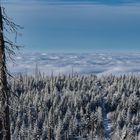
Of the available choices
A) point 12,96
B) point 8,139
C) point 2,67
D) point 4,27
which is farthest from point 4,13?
point 8,139

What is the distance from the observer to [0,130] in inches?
870

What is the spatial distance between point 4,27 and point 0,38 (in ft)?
1.72

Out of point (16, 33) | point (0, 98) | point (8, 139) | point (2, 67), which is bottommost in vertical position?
point (8, 139)

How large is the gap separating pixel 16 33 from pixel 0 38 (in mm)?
760

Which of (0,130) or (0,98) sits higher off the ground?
(0,98)

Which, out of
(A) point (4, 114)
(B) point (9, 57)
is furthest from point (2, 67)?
(A) point (4, 114)

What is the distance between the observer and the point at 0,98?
21734 mm

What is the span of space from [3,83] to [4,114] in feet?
4.52

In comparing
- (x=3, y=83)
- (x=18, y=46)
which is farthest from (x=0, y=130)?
(x=18, y=46)

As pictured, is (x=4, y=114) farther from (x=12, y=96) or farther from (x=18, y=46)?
(x=18, y=46)

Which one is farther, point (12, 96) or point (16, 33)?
point (12, 96)

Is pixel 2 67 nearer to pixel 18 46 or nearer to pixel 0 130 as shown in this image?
pixel 18 46

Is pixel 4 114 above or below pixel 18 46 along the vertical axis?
below

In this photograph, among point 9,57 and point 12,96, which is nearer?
point 9,57
